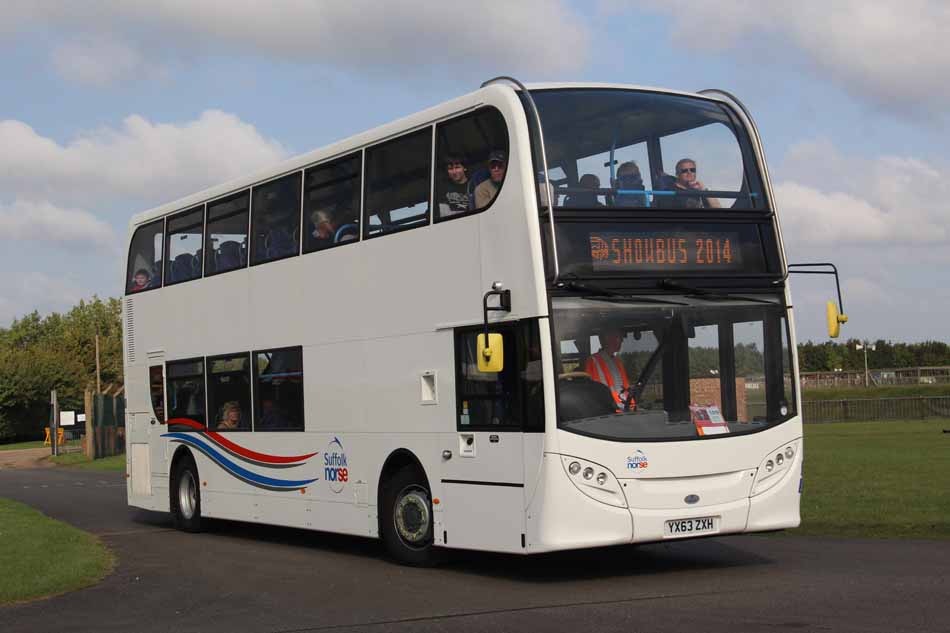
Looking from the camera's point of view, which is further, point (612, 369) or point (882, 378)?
point (882, 378)

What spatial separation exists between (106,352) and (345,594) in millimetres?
109643

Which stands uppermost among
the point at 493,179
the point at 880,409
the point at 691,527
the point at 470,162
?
the point at 470,162

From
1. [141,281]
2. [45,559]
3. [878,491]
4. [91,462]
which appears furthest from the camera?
[91,462]

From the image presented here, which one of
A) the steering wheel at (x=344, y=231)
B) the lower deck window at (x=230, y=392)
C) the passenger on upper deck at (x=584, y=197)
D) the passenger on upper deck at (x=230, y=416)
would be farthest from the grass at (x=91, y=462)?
the passenger on upper deck at (x=584, y=197)

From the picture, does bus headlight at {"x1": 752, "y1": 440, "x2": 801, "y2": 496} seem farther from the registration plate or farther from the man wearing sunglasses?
the man wearing sunglasses

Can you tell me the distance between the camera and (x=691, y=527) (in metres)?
12.2

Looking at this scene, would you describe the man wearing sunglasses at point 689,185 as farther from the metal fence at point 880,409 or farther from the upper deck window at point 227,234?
the metal fence at point 880,409

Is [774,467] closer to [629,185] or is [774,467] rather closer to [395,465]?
[629,185]

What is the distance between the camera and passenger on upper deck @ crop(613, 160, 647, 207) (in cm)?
1245

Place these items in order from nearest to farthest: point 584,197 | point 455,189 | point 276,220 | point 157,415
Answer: point 584,197 → point 455,189 → point 276,220 → point 157,415

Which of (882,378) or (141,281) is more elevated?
(141,281)

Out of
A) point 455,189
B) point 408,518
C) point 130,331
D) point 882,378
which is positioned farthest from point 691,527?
point 882,378

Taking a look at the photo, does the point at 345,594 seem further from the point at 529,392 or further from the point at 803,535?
the point at 803,535

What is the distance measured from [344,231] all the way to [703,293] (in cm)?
471
